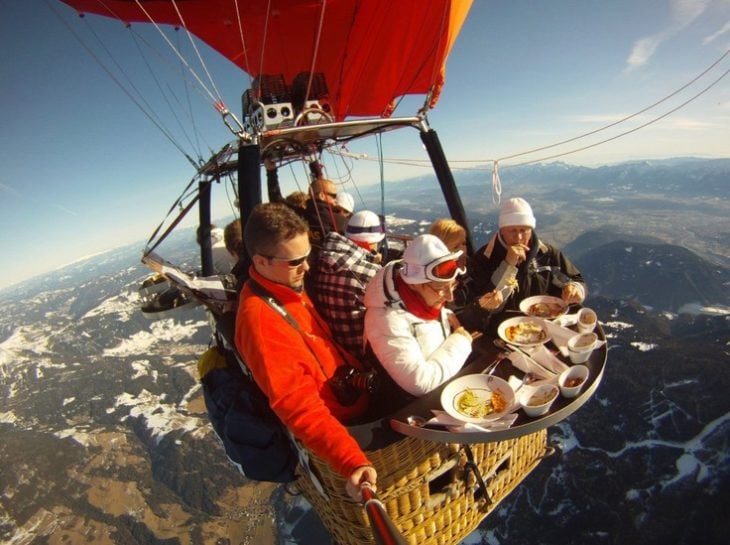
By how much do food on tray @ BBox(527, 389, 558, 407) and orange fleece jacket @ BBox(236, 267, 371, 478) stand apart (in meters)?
1.20

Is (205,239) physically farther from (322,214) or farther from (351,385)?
(351,385)

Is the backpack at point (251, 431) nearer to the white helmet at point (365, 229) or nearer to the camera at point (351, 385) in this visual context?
the camera at point (351, 385)

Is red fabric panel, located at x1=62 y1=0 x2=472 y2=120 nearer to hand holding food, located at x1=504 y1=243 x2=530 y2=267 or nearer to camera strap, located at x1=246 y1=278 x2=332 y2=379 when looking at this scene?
hand holding food, located at x1=504 y1=243 x2=530 y2=267

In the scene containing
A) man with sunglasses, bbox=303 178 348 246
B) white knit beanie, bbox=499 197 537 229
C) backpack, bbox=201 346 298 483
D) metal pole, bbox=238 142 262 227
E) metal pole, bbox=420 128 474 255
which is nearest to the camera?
backpack, bbox=201 346 298 483

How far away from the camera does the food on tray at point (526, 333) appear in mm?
3240

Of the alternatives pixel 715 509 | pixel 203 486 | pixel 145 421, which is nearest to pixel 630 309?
pixel 715 509

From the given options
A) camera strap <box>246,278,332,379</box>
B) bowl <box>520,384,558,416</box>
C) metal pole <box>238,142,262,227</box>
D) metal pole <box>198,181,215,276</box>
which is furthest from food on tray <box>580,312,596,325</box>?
metal pole <box>198,181,215,276</box>

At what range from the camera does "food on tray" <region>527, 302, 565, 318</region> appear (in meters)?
3.74

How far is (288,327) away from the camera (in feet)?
9.23

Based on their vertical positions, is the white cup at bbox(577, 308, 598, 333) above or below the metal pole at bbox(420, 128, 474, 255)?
below

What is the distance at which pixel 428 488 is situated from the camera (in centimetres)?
282

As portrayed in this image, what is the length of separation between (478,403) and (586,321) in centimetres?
143

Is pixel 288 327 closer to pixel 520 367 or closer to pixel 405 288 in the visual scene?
pixel 405 288

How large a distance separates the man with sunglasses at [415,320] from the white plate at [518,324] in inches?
19.1
